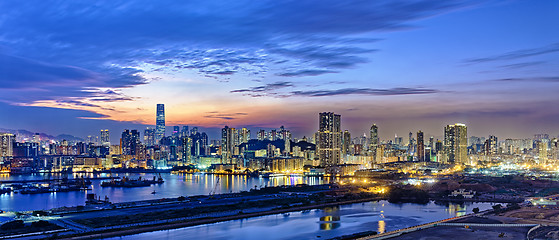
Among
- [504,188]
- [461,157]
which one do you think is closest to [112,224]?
[504,188]

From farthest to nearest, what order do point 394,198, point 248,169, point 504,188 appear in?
point 248,169 < point 504,188 < point 394,198

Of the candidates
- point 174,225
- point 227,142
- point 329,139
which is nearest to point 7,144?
point 227,142

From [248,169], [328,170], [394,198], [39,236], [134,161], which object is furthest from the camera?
[134,161]

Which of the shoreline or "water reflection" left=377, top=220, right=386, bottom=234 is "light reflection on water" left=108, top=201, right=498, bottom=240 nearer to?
"water reflection" left=377, top=220, right=386, bottom=234

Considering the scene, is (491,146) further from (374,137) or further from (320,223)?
(320,223)

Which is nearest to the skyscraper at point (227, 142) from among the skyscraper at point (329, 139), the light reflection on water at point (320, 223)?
the skyscraper at point (329, 139)

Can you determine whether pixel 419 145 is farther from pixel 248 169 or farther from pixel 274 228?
pixel 274 228

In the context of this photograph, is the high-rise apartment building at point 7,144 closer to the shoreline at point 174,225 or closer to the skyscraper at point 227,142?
the skyscraper at point 227,142
